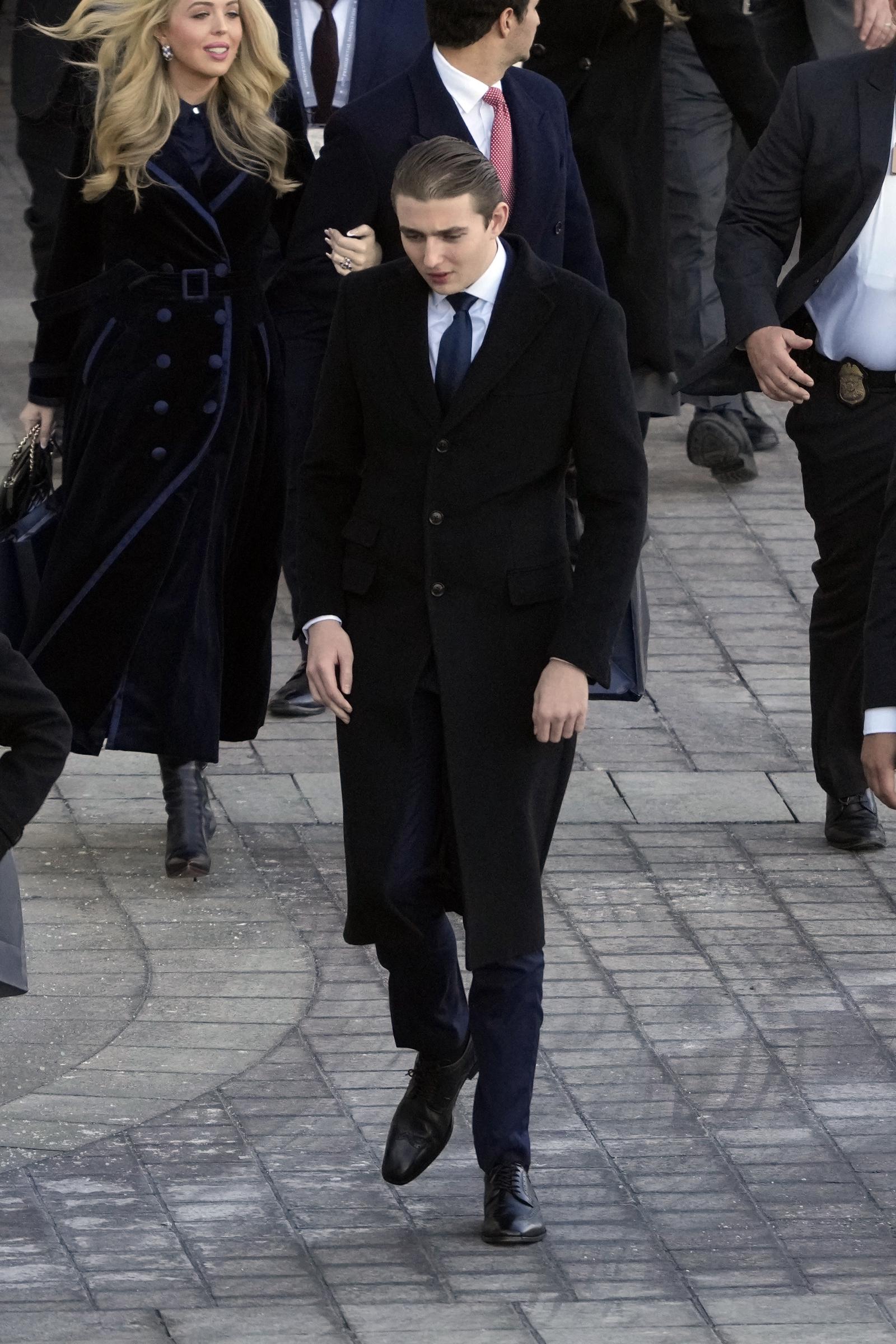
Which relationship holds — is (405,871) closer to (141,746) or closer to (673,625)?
(141,746)

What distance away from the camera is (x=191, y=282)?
6.45 meters

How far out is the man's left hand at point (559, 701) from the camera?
4746 millimetres

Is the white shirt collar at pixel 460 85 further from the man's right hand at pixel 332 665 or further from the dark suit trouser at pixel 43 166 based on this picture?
the dark suit trouser at pixel 43 166

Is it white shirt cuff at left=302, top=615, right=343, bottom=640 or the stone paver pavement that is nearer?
the stone paver pavement

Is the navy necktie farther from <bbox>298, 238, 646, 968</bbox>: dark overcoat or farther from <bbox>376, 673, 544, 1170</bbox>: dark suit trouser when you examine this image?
<bbox>376, 673, 544, 1170</bbox>: dark suit trouser

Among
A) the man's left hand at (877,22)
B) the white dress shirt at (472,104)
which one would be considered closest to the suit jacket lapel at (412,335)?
the white dress shirt at (472,104)

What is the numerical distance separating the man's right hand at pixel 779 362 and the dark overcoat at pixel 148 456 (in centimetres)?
120

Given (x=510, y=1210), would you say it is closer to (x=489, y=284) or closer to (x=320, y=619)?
(x=320, y=619)

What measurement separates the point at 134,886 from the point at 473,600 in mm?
1959

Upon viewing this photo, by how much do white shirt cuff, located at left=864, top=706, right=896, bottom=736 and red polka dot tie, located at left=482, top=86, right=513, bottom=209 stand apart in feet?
6.17

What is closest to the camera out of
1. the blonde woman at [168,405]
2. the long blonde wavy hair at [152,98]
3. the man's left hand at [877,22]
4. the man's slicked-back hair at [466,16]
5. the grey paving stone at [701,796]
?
the man's slicked-back hair at [466,16]

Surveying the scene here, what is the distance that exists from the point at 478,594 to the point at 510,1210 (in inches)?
43.6

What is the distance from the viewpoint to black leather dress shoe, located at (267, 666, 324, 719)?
25.2 ft

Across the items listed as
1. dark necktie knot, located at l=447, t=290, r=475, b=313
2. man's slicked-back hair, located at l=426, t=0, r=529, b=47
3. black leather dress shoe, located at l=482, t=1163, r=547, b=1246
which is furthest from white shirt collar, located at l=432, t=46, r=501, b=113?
black leather dress shoe, located at l=482, t=1163, r=547, b=1246
